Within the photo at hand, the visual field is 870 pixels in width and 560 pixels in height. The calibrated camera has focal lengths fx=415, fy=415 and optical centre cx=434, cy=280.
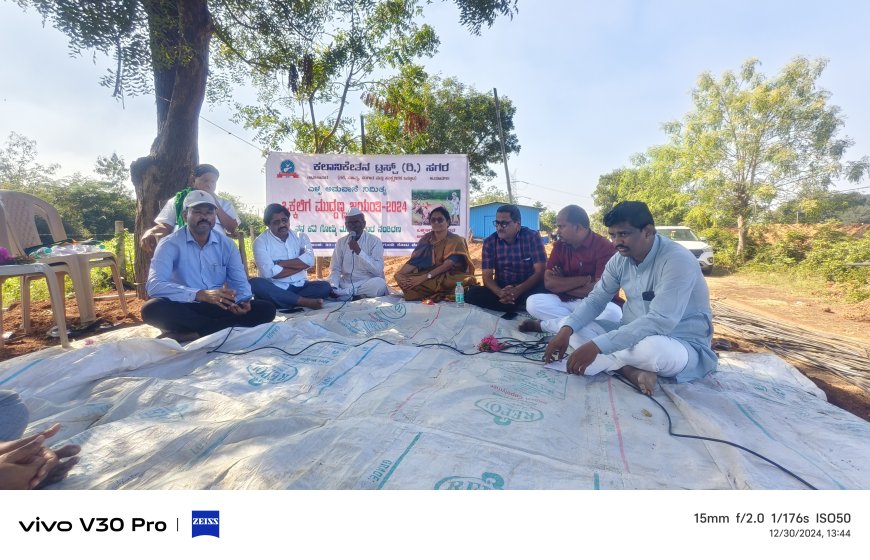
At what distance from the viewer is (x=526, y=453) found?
1477 mm

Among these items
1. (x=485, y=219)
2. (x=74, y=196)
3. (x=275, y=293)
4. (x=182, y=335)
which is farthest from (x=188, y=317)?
(x=74, y=196)

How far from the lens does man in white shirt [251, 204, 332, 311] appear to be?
14.4 feet

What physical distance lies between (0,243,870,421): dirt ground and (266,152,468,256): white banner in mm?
1199

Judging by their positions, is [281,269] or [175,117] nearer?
[281,269]

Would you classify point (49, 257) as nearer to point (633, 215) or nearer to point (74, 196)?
point (633, 215)

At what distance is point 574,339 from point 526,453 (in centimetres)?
154

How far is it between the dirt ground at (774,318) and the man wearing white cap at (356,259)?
1.88 m

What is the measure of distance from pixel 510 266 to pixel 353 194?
2908 mm

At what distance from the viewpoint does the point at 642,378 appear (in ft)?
7.32

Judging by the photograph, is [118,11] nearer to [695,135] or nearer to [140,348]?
[140,348]

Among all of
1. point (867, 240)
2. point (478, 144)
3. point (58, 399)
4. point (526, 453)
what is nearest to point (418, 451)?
point (526, 453)

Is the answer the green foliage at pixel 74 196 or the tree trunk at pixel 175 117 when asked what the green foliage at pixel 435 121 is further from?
the green foliage at pixel 74 196

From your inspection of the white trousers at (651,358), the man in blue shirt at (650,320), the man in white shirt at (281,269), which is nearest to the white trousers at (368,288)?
the man in white shirt at (281,269)
